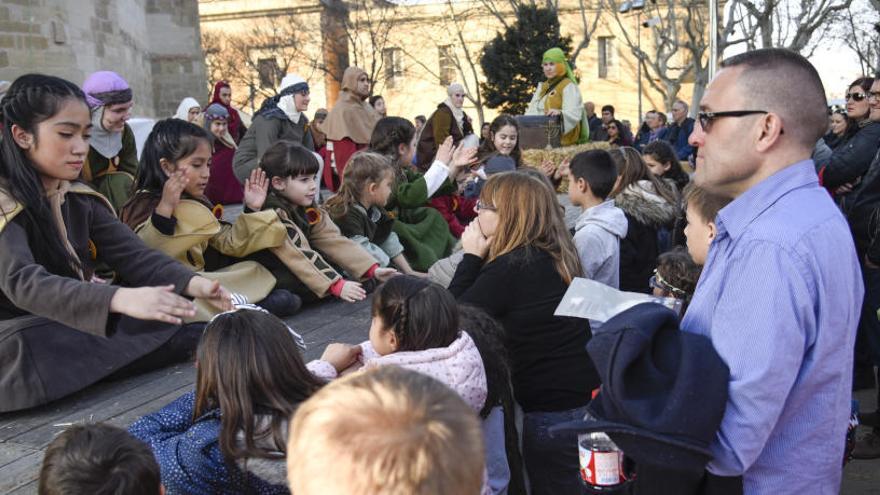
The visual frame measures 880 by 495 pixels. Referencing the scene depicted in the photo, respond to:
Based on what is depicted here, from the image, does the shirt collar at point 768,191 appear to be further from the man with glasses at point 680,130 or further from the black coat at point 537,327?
the man with glasses at point 680,130

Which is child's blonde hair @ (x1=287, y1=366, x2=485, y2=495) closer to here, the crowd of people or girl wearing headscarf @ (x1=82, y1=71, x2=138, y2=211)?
the crowd of people

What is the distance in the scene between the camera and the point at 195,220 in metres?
4.80

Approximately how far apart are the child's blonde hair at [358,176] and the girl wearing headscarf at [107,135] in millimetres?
1606

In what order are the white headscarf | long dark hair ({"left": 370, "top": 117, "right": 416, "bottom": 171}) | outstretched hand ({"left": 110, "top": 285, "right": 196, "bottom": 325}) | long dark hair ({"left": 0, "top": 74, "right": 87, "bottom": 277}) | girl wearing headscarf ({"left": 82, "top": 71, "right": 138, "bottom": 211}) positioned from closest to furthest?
1. outstretched hand ({"left": 110, "top": 285, "right": 196, "bottom": 325})
2. long dark hair ({"left": 0, "top": 74, "right": 87, "bottom": 277})
3. girl wearing headscarf ({"left": 82, "top": 71, "right": 138, "bottom": 211})
4. long dark hair ({"left": 370, "top": 117, "right": 416, "bottom": 171})
5. the white headscarf

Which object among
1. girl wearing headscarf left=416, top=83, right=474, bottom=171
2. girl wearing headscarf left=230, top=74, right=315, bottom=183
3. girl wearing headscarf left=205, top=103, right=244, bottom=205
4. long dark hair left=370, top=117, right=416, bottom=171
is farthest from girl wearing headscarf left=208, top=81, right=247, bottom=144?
long dark hair left=370, top=117, right=416, bottom=171

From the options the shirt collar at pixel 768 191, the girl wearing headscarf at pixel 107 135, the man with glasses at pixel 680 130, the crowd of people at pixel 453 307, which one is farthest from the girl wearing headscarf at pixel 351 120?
the man with glasses at pixel 680 130

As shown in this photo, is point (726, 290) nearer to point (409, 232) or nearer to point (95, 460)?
point (95, 460)

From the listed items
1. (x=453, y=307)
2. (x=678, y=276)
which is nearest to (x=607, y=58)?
(x=678, y=276)

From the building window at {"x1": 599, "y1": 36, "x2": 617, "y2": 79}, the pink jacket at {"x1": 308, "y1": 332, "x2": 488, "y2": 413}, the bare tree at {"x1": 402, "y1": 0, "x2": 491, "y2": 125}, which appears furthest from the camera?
the building window at {"x1": 599, "y1": 36, "x2": 617, "y2": 79}

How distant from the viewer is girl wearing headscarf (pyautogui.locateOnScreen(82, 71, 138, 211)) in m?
5.90

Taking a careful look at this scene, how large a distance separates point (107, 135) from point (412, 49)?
3701 cm

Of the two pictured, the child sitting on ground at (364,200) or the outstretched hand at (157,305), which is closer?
the outstretched hand at (157,305)

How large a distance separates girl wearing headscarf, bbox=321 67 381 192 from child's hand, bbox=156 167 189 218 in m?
4.43

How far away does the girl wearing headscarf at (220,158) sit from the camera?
10.2 metres
